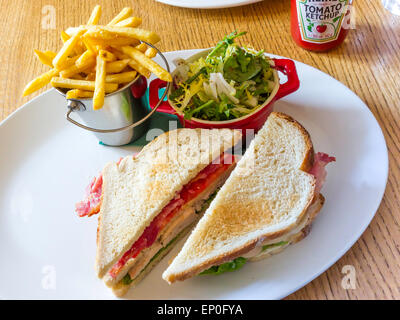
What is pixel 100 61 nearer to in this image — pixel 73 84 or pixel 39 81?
pixel 73 84

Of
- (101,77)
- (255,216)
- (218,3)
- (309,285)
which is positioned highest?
(101,77)

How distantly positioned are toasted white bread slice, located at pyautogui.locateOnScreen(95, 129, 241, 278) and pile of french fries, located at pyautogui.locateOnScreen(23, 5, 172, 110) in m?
0.32

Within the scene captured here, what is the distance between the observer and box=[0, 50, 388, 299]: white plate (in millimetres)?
1498

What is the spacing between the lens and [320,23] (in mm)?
2096

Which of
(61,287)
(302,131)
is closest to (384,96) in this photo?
(302,131)

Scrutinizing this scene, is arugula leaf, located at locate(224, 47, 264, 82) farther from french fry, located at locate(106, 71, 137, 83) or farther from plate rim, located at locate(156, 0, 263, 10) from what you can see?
plate rim, located at locate(156, 0, 263, 10)

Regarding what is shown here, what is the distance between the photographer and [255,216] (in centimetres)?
157

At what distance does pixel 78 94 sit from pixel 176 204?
0.63 metres

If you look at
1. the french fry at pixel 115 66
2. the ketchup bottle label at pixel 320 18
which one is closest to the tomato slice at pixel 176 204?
the french fry at pixel 115 66

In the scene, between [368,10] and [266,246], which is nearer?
[266,246]

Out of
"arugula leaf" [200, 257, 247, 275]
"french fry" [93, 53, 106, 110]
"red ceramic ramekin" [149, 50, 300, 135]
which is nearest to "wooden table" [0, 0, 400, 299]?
"arugula leaf" [200, 257, 247, 275]

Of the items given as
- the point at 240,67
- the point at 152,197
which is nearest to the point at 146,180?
the point at 152,197
